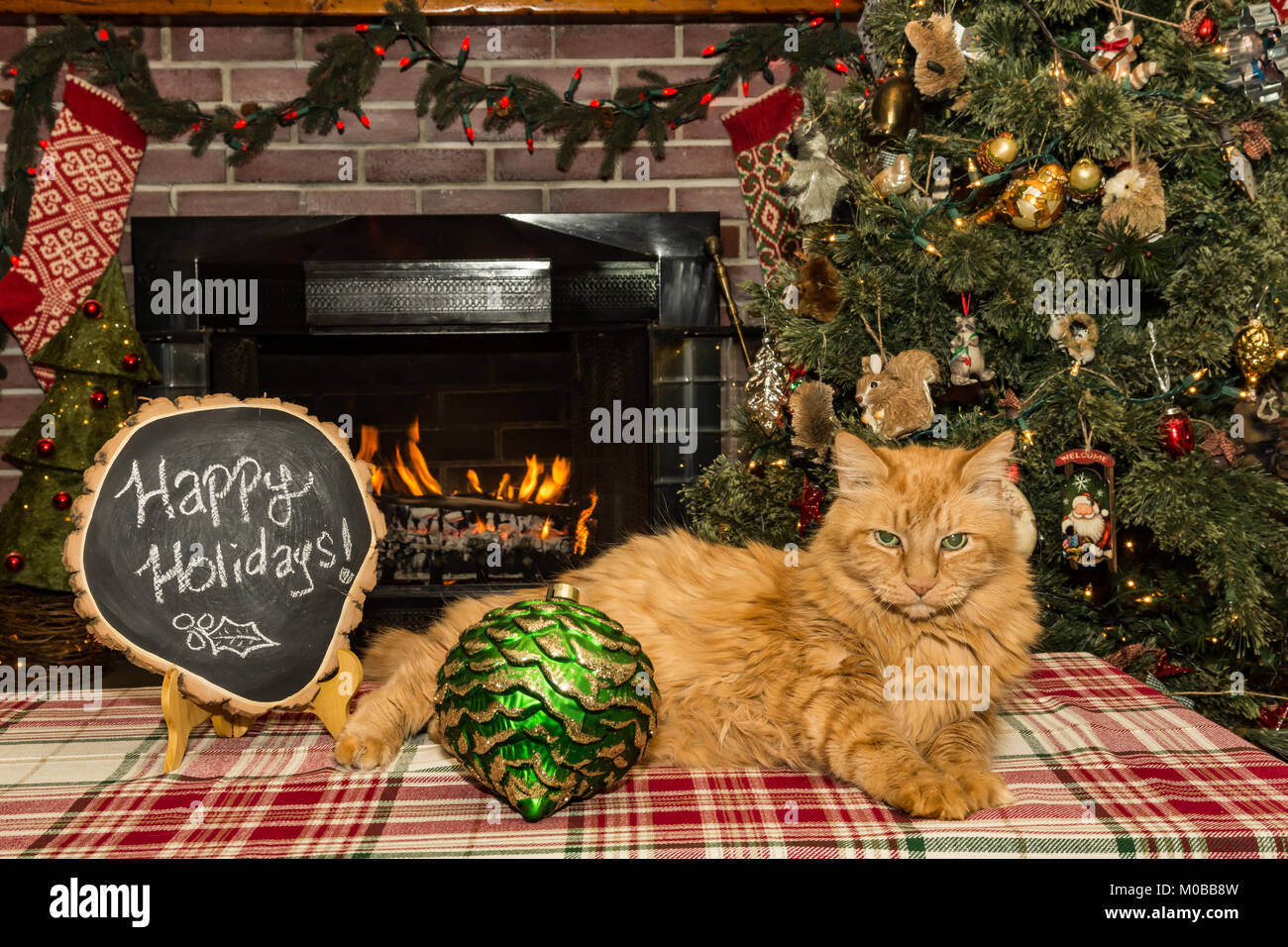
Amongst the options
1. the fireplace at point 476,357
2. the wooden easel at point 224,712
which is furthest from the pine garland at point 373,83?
the wooden easel at point 224,712

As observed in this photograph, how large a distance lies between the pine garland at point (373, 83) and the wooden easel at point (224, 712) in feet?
5.20

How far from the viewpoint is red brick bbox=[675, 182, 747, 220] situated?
8.25ft

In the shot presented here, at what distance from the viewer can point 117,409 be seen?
89.0 inches

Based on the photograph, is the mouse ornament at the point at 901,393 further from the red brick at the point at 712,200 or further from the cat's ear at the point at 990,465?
the red brick at the point at 712,200

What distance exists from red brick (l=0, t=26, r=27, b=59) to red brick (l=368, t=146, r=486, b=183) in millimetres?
914

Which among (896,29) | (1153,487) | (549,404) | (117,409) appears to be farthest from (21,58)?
(1153,487)

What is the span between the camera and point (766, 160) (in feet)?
8.00

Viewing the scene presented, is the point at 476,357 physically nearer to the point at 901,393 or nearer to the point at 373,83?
the point at 373,83

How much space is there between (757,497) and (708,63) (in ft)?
3.93

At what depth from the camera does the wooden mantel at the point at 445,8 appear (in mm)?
2275

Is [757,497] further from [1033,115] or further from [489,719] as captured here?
[489,719]

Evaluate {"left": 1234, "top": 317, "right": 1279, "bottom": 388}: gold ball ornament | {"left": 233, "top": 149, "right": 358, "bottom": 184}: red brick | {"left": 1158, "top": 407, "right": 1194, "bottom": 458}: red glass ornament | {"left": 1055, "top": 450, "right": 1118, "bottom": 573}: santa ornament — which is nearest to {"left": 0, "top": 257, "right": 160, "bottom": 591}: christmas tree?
{"left": 233, "top": 149, "right": 358, "bottom": 184}: red brick

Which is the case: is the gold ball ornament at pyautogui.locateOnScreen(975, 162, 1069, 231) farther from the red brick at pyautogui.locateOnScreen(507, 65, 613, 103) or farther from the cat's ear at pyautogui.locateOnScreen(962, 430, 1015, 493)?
the red brick at pyautogui.locateOnScreen(507, 65, 613, 103)

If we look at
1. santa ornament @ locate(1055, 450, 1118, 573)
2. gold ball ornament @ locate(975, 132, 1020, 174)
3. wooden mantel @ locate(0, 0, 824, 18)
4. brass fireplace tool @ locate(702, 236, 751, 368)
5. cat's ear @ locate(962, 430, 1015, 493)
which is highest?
wooden mantel @ locate(0, 0, 824, 18)
